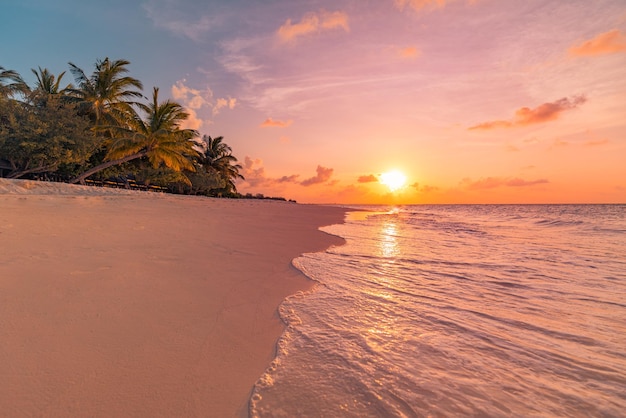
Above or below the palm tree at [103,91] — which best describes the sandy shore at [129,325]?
below

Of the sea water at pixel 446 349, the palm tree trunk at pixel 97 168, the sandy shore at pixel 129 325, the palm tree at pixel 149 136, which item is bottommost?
the sea water at pixel 446 349

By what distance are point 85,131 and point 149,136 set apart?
13.4 ft

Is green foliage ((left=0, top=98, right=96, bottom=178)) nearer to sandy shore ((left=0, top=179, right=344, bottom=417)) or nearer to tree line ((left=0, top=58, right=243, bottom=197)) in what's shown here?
tree line ((left=0, top=58, right=243, bottom=197))

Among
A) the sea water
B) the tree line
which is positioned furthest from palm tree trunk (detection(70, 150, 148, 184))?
the sea water

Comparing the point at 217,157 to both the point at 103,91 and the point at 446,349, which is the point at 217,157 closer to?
the point at 103,91

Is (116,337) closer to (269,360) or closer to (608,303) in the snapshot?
(269,360)

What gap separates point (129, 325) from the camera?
223 cm

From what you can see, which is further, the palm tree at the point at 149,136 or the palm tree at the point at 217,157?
the palm tree at the point at 217,157

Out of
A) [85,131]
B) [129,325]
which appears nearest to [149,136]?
[85,131]

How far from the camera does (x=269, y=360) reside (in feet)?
6.62

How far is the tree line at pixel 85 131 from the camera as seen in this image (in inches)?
637

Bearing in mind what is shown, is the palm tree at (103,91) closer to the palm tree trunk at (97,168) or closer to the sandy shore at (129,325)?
the palm tree trunk at (97,168)

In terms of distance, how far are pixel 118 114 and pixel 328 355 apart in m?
27.7

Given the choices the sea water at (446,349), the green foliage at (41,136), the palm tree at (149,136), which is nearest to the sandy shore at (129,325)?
the sea water at (446,349)
